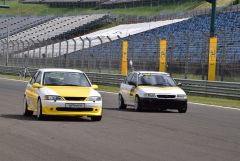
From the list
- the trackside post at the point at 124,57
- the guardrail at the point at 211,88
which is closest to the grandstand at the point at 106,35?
the trackside post at the point at 124,57

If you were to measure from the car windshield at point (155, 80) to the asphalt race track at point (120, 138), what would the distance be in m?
2.95

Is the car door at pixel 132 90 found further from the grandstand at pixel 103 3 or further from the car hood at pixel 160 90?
the grandstand at pixel 103 3

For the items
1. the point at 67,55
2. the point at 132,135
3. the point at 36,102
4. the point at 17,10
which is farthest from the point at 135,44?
the point at 17,10

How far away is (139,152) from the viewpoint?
35.5 feet

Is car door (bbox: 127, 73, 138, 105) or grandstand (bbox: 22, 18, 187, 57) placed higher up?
grandstand (bbox: 22, 18, 187, 57)

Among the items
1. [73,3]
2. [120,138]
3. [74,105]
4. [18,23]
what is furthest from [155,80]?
[73,3]

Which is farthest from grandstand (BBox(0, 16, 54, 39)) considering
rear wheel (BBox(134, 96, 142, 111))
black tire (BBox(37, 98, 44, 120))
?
black tire (BBox(37, 98, 44, 120))

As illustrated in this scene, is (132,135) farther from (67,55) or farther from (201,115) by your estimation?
(67,55)

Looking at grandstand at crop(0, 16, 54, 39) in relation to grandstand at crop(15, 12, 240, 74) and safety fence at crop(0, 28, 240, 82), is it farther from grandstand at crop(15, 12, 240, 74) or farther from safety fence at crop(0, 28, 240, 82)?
safety fence at crop(0, 28, 240, 82)

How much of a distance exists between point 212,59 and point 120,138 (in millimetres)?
19882

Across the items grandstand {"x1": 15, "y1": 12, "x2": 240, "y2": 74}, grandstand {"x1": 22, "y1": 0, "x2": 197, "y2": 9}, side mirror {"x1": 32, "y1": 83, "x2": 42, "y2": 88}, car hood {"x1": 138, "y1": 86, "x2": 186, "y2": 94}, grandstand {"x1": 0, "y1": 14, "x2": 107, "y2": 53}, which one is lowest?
car hood {"x1": 138, "y1": 86, "x2": 186, "y2": 94}

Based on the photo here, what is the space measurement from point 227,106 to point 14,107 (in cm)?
891

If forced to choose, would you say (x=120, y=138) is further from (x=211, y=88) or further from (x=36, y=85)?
(x=211, y=88)

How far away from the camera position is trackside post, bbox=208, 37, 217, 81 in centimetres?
3153
